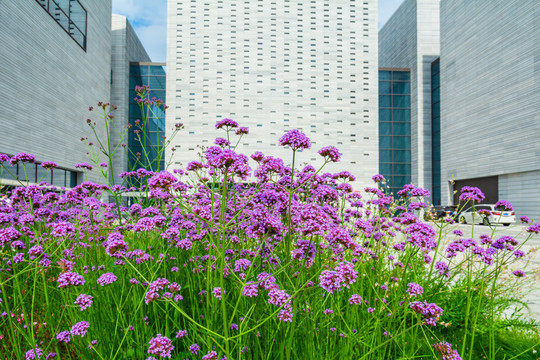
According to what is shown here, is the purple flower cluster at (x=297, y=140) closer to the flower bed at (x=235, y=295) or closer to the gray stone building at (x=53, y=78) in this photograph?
the flower bed at (x=235, y=295)

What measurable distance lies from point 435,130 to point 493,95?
8655 millimetres

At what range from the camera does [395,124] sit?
36750 mm

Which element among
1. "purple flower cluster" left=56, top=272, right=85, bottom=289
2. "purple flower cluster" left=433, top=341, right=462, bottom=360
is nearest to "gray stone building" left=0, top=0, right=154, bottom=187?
"purple flower cluster" left=56, top=272, right=85, bottom=289

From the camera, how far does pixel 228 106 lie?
31188mm

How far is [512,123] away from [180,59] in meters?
31.9

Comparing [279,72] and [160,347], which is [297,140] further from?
[279,72]

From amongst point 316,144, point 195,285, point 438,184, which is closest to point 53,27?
point 316,144

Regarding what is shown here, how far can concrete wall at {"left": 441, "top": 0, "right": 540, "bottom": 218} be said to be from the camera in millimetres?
22766

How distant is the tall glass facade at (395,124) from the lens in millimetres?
36000

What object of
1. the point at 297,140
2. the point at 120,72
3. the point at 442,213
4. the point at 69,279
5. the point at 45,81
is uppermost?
the point at 120,72

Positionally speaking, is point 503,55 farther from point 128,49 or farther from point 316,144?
point 128,49

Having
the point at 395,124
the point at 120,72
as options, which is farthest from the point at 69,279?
the point at 395,124

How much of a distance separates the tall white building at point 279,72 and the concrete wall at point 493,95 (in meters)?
8.05

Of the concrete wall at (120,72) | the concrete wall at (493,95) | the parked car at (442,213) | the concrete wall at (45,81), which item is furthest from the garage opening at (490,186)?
the concrete wall at (120,72)
